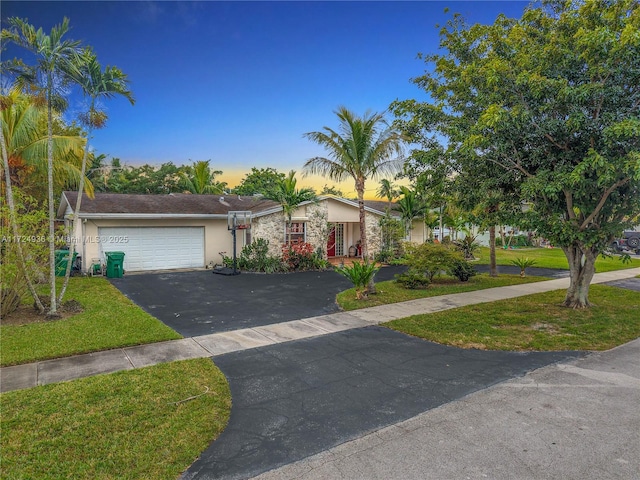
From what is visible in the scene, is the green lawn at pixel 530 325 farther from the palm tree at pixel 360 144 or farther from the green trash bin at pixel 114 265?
the green trash bin at pixel 114 265

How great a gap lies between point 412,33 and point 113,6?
8.86 meters

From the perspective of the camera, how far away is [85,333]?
6973mm

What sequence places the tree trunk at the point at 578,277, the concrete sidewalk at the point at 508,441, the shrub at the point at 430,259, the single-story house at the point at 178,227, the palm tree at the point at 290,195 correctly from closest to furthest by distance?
the concrete sidewalk at the point at 508,441 → the tree trunk at the point at 578,277 → the shrub at the point at 430,259 → the single-story house at the point at 178,227 → the palm tree at the point at 290,195

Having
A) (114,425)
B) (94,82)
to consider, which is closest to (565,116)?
(114,425)

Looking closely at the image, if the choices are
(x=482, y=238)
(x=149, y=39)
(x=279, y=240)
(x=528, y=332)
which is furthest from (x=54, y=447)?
(x=482, y=238)

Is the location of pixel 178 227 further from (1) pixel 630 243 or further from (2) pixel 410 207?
(1) pixel 630 243

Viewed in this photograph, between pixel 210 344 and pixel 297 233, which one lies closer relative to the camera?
pixel 210 344

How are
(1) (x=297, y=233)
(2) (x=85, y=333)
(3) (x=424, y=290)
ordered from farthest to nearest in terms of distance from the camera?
(1) (x=297, y=233)
(3) (x=424, y=290)
(2) (x=85, y=333)

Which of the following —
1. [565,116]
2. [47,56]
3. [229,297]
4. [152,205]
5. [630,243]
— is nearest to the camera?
[47,56]

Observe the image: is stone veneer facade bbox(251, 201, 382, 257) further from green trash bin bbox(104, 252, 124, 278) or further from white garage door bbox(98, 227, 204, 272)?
green trash bin bbox(104, 252, 124, 278)

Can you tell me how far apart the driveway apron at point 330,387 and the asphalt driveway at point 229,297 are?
198 cm

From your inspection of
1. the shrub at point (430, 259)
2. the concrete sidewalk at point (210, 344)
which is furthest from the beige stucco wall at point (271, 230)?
the concrete sidewalk at point (210, 344)

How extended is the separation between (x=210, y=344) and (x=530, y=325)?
6541mm

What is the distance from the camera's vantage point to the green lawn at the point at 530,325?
21.7 ft
